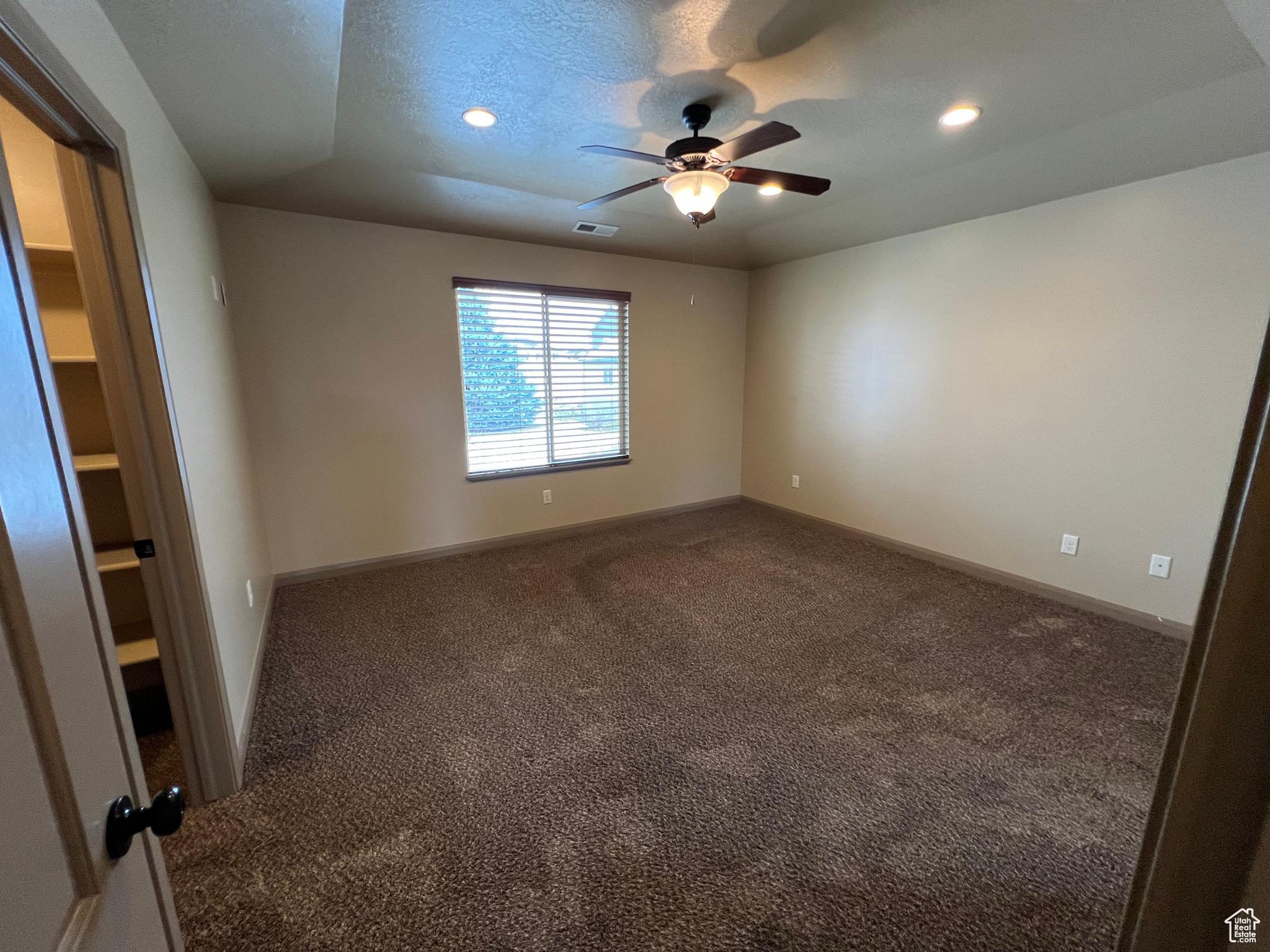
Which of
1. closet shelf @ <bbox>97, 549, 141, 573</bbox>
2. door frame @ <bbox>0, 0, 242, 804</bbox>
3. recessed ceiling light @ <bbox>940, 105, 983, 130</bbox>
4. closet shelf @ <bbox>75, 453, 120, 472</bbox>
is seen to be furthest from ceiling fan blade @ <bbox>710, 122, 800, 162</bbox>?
closet shelf @ <bbox>97, 549, 141, 573</bbox>

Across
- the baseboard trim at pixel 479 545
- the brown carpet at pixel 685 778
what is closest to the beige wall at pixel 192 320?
the brown carpet at pixel 685 778

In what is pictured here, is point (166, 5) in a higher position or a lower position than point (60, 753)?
higher

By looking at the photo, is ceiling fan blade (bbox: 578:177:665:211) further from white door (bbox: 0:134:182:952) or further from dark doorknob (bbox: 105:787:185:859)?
dark doorknob (bbox: 105:787:185:859)

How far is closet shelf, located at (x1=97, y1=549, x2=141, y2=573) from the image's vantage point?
6.03ft

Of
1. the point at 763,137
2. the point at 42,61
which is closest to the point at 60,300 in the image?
the point at 42,61

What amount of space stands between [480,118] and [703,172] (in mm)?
1021

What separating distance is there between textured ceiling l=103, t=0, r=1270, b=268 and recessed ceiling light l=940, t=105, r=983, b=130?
0.18ft

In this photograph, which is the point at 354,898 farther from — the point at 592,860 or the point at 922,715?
the point at 922,715

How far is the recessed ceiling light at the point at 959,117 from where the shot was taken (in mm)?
2170

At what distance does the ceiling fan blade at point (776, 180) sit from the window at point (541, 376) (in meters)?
2.14

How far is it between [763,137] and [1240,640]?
1.98 m

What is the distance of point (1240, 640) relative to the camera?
37cm

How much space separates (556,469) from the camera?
4320 mm

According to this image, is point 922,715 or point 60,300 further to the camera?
point 922,715
